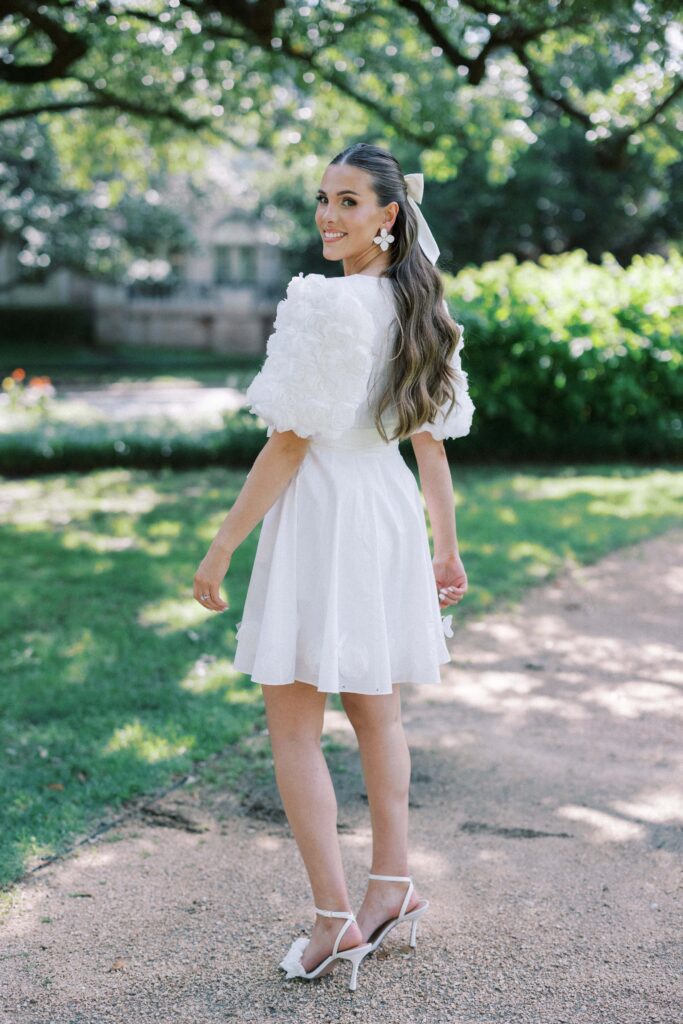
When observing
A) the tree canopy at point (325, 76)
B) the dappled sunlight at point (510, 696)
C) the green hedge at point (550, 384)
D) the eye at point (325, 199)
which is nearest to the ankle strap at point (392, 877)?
the eye at point (325, 199)

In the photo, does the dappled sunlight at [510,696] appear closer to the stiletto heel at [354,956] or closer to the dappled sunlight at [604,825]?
the dappled sunlight at [604,825]

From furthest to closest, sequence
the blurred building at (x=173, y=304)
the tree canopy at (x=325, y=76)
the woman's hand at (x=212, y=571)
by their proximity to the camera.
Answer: the blurred building at (x=173, y=304)
the tree canopy at (x=325, y=76)
the woman's hand at (x=212, y=571)

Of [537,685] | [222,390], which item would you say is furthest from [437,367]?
[222,390]

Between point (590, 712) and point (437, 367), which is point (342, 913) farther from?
point (590, 712)

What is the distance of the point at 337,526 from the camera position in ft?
8.48

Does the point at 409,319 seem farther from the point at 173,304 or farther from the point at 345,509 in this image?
the point at 173,304

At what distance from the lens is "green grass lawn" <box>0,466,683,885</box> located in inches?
158

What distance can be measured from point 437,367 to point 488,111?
34.2 ft

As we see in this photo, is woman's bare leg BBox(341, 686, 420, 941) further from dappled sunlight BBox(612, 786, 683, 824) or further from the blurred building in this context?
the blurred building

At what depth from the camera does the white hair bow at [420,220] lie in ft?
9.00

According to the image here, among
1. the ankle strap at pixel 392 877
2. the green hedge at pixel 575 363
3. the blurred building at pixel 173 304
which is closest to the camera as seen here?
the ankle strap at pixel 392 877

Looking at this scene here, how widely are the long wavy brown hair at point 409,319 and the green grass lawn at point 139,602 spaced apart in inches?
74.5

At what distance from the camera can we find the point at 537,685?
5035mm

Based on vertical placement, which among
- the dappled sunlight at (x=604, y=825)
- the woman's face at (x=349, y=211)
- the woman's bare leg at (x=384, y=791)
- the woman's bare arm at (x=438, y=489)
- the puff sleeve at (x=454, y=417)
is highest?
the woman's face at (x=349, y=211)
